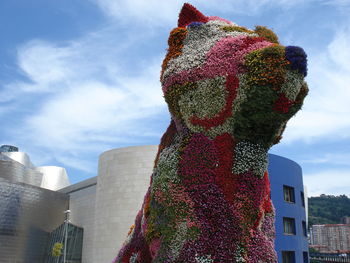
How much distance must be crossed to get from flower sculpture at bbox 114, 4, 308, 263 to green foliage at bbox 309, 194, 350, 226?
160 meters

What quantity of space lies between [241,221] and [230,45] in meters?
3.08

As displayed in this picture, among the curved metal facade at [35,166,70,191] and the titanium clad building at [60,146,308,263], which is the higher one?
the curved metal facade at [35,166,70,191]

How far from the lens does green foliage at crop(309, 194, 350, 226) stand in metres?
163

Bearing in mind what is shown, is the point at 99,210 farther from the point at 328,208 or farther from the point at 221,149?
the point at 328,208

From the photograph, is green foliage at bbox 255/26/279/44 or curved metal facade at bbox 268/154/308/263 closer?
green foliage at bbox 255/26/279/44

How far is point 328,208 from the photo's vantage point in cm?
17388

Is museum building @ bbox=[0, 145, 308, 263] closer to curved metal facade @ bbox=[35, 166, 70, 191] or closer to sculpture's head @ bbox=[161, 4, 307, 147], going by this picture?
curved metal facade @ bbox=[35, 166, 70, 191]

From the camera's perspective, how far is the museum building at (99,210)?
3491cm

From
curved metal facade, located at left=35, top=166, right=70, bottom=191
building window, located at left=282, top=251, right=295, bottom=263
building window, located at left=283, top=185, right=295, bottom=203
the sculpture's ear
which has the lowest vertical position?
building window, located at left=282, top=251, right=295, bottom=263

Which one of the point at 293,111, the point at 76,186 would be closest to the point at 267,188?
the point at 293,111

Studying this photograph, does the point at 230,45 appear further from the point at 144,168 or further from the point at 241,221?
the point at 144,168

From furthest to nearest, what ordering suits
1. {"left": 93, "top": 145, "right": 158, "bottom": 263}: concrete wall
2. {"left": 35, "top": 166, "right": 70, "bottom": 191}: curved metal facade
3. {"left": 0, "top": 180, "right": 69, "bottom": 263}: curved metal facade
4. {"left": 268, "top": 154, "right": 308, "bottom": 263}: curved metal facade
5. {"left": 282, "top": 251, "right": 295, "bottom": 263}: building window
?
{"left": 35, "top": 166, "right": 70, "bottom": 191}: curved metal facade → {"left": 0, "top": 180, "right": 69, "bottom": 263}: curved metal facade → {"left": 93, "top": 145, "right": 158, "bottom": 263}: concrete wall → {"left": 282, "top": 251, "right": 295, "bottom": 263}: building window → {"left": 268, "top": 154, "right": 308, "bottom": 263}: curved metal facade

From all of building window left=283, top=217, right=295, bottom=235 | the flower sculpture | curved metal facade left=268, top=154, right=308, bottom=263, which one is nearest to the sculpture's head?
the flower sculpture

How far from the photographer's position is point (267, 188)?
7297mm
